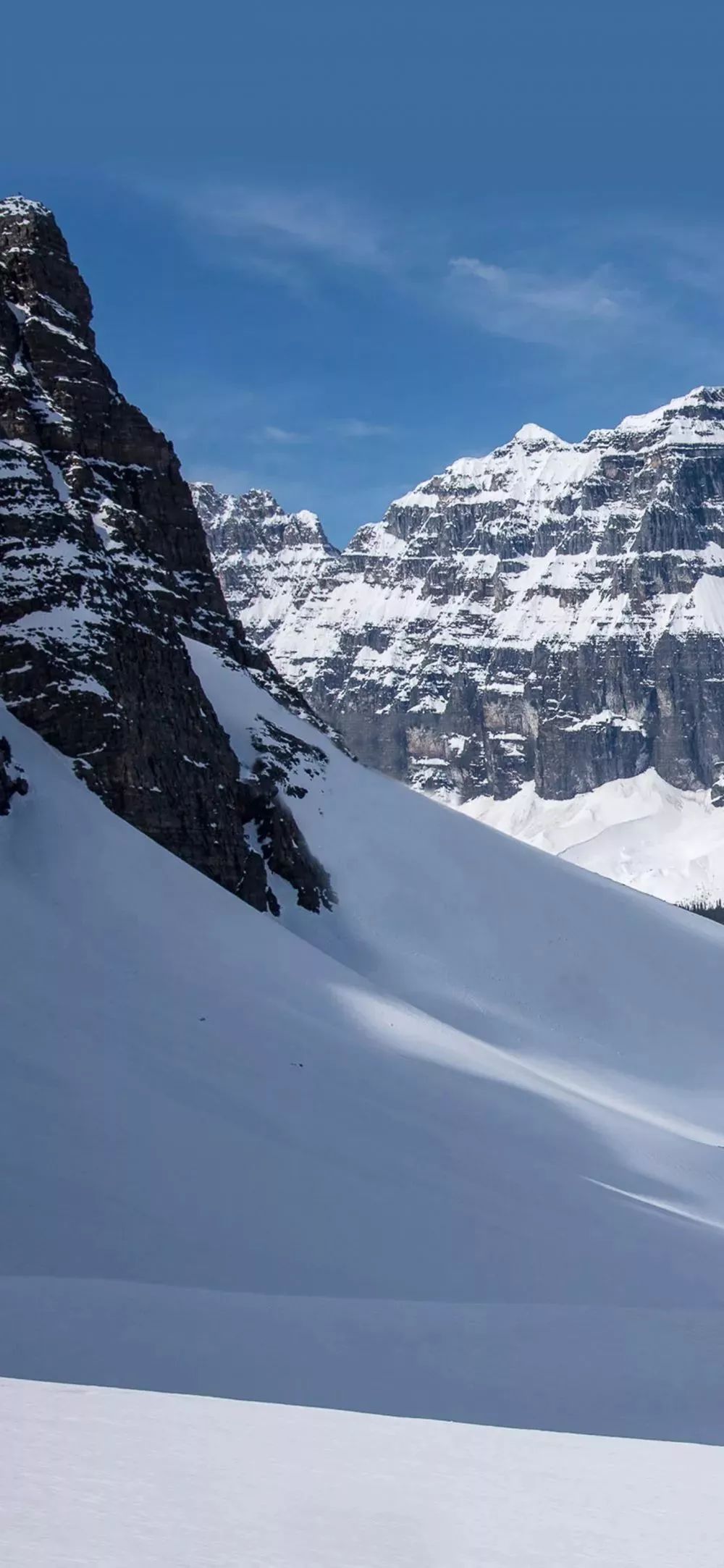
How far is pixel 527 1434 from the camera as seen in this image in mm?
12219

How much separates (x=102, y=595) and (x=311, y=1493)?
43.2 meters

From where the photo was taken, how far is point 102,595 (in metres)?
49.9

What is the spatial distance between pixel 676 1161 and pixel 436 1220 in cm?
1530

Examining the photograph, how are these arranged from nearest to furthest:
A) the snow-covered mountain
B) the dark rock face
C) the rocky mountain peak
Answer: the snow-covered mountain, the dark rock face, the rocky mountain peak

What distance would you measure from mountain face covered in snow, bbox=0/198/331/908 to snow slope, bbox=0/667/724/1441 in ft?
13.4

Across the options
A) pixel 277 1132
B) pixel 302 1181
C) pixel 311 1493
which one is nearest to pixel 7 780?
pixel 277 1132

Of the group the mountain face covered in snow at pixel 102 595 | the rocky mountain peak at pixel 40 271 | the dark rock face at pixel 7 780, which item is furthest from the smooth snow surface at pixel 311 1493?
the rocky mountain peak at pixel 40 271

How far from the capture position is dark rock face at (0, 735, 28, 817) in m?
35.2

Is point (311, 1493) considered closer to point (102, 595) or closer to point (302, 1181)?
point (302, 1181)

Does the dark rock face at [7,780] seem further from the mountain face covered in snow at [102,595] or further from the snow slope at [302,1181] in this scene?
the mountain face covered in snow at [102,595]

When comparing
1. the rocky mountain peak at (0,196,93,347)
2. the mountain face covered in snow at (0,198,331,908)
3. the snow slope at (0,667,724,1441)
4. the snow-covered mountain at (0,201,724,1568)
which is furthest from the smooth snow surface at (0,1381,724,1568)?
the rocky mountain peak at (0,196,93,347)

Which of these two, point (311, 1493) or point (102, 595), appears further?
point (102, 595)

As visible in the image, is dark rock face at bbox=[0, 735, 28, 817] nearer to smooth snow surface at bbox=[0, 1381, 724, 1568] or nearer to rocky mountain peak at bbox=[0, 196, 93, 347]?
smooth snow surface at bbox=[0, 1381, 724, 1568]

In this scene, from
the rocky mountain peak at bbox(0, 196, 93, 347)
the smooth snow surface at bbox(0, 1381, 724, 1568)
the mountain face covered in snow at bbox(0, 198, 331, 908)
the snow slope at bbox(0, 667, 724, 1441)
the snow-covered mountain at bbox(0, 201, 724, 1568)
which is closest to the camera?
the smooth snow surface at bbox(0, 1381, 724, 1568)
